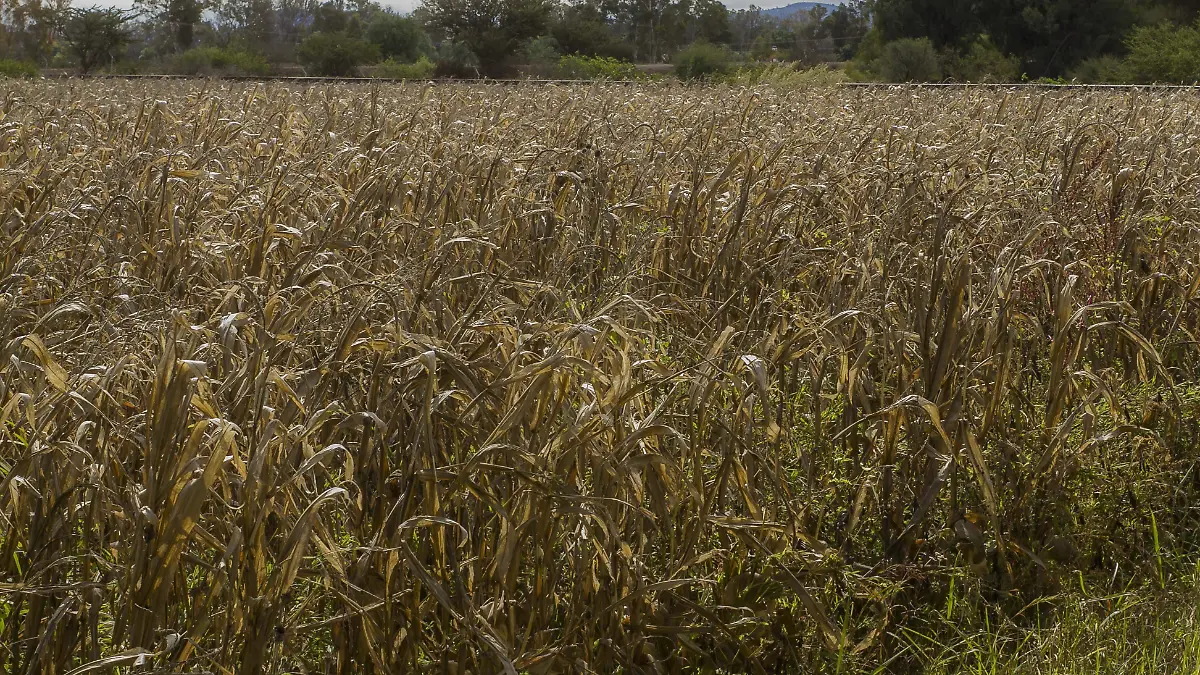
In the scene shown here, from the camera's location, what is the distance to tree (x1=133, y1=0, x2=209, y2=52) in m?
57.2

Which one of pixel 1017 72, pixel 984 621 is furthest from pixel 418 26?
pixel 984 621

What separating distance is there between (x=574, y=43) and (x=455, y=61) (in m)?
8.69

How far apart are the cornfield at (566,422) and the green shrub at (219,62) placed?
36.4m

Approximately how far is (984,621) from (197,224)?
97.1 inches

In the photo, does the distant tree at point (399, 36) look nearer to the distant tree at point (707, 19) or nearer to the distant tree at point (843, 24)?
the distant tree at point (707, 19)

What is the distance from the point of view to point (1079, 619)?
8.58ft

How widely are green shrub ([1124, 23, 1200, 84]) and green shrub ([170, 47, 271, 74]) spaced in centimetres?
2553

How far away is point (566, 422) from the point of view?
2.19 m

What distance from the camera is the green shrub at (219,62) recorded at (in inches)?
1521

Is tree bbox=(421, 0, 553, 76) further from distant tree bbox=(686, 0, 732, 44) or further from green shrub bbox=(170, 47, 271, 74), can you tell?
distant tree bbox=(686, 0, 732, 44)

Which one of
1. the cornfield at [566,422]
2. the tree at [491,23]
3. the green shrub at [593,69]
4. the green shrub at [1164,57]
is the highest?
the tree at [491,23]

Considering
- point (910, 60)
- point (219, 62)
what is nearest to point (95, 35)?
point (219, 62)

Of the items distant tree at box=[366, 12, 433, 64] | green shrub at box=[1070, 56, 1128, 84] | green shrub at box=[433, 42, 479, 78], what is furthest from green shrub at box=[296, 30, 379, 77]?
green shrub at box=[1070, 56, 1128, 84]

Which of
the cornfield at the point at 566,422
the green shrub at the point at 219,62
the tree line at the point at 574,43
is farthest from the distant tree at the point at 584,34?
the cornfield at the point at 566,422
